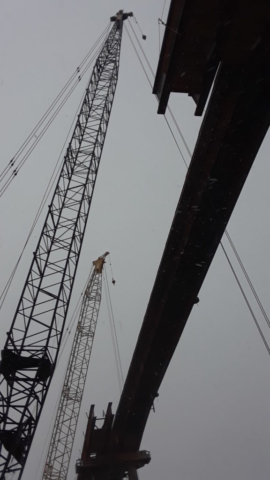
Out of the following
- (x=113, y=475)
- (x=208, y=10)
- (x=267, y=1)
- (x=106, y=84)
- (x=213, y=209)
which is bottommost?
(x=113, y=475)

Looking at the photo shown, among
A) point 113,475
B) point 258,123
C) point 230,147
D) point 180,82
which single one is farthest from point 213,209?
point 113,475

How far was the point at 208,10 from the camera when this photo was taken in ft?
19.3

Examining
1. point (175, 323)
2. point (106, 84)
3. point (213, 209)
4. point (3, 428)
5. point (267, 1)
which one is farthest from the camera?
point (106, 84)

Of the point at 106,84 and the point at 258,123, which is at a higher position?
the point at 106,84

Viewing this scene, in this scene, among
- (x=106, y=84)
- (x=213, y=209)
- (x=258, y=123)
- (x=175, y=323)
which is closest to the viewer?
(x=258, y=123)

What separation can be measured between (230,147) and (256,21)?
2.24 meters

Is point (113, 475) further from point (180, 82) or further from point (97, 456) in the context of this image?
point (180, 82)

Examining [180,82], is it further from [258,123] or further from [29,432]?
[29,432]

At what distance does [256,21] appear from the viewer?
19.6 ft

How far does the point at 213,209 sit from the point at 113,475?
34.1ft

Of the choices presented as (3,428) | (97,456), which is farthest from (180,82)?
(97,456)

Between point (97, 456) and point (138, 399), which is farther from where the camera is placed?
point (97, 456)

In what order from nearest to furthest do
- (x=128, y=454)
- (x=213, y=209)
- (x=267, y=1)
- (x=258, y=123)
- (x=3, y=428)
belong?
(x=267, y=1)
(x=258, y=123)
(x=213, y=209)
(x=3, y=428)
(x=128, y=454)

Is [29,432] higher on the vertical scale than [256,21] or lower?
lower
